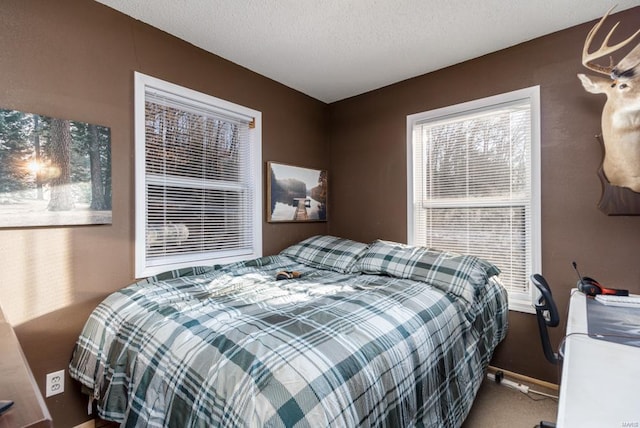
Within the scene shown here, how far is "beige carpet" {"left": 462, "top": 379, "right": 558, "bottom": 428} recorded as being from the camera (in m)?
1.88

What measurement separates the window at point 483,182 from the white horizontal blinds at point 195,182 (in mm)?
1569

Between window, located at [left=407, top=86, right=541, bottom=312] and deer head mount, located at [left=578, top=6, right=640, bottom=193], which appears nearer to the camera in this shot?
deer head mount, located at [left=578, top=6, right=640, bottom=193]

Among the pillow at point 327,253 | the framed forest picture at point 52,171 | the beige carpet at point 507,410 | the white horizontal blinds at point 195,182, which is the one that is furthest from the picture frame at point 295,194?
the beige carpet at point 507,410

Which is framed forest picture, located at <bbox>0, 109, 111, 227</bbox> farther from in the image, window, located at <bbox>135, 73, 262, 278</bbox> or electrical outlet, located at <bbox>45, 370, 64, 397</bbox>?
electrical outlet, located at <bbox>45, 370, 64, 397</bbox>

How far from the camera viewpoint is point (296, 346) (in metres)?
1.10

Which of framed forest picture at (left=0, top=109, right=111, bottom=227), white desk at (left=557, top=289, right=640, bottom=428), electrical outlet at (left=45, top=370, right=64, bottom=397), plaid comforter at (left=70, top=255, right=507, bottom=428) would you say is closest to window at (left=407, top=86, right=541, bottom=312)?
plaid comforter at (left=70, top=255, right=507, bottom=428)

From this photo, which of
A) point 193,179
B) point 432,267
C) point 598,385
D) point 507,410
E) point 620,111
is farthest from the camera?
point 193,179

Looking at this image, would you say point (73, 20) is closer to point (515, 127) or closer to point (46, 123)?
point (46, 123)

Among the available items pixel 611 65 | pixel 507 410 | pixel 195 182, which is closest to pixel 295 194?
pixel 195 182

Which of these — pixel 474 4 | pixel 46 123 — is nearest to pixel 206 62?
pixel 46 123

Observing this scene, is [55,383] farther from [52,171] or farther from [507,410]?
[507,410]

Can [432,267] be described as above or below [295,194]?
below

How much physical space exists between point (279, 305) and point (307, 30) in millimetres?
1860

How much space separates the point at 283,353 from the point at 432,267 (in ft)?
4.52
